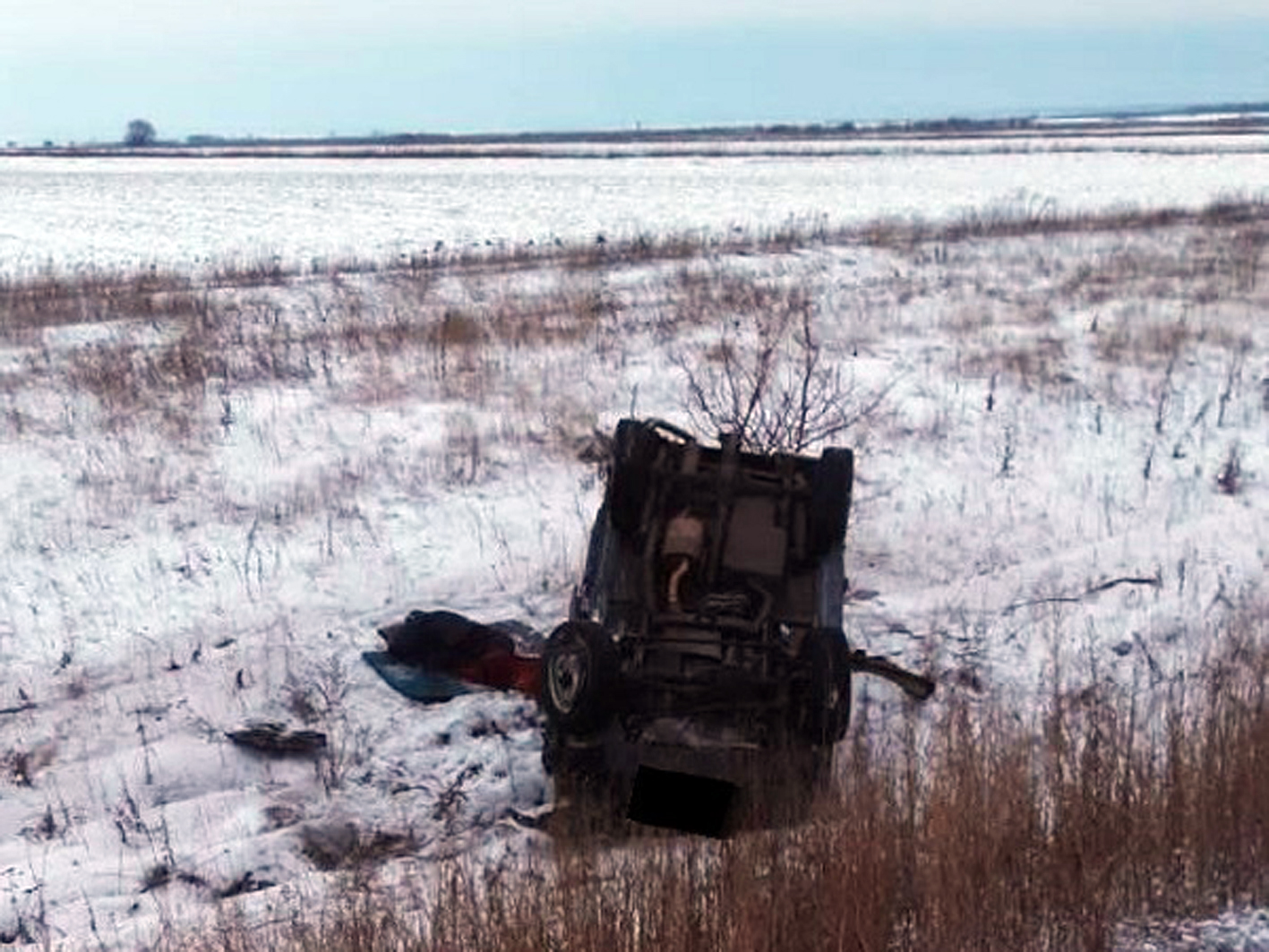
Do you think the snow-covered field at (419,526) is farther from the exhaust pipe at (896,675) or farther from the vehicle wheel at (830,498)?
the vehicle wheel at (830,498)

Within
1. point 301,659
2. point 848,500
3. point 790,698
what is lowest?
point 301,659

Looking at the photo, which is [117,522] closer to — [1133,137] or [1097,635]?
[1097,635]

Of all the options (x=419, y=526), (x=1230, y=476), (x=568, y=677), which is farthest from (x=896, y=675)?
(x=1230, y=476)

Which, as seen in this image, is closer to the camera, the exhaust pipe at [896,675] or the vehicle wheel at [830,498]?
the vehicle wheel at [830,498]

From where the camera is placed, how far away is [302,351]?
515 inches

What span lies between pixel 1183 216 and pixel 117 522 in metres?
20.6

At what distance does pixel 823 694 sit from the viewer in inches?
215

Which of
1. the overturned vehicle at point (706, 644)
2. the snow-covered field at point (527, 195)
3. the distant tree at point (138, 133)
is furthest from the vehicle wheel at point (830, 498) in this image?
the distant tree at point (138, 133)

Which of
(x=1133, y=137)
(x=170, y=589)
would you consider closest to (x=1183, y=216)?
(x=170, y=589)

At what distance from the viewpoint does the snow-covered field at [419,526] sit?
636 centimetres

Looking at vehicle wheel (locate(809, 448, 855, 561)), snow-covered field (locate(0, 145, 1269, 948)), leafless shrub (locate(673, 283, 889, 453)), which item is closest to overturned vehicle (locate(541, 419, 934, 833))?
vehicle wheel (locate(809, 448, 855, 561))

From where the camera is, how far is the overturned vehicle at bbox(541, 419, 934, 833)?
5445 mm

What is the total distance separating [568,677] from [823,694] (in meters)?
0.92

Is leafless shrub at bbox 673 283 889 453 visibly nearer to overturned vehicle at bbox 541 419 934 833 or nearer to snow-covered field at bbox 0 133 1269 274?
overturned vehicle at bbox 541 419 934 833
